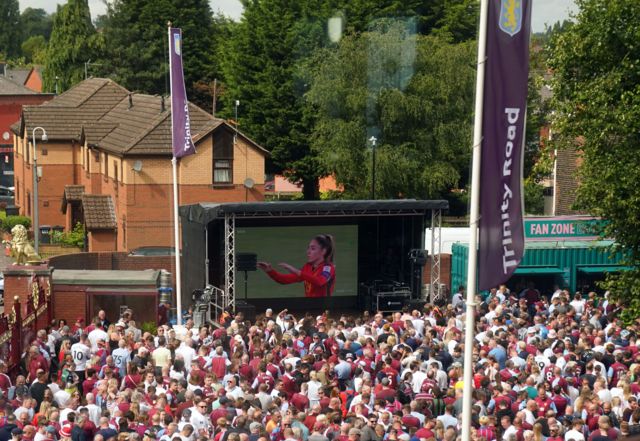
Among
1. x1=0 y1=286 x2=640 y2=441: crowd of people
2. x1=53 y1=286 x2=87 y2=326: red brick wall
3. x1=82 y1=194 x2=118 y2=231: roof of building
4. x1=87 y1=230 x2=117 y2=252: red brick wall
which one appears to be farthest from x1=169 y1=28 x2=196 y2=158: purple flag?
x1=87 y1=230 x2=117 y2=252: red brick wall

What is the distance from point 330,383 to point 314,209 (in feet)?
46.1

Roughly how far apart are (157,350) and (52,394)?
3.40 m

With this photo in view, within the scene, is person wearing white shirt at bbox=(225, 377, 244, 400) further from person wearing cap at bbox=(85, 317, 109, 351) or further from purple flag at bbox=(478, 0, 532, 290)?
purple flag at bbox=(478, 0, 532, 290)

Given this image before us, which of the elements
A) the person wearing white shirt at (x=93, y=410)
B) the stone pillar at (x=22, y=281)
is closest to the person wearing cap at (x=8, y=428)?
the person wearing white shirt at (x=93, y=410)

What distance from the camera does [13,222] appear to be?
56.8 meters

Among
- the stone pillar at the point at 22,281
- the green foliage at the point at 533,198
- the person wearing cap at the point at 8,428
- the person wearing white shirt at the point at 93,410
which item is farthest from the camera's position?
the green foliage at the point at 533,198

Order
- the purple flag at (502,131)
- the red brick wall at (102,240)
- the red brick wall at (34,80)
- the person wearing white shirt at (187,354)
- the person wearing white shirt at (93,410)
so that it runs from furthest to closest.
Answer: the red brick wall at (34,80) < the red brick wall at (102,240) < the person wearing white shirt at (187,354) < the person wearing white shirt at (93,410) < the purple flag at (502,131)

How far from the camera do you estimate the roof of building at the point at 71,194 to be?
5425 cm

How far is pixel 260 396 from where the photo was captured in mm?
17078

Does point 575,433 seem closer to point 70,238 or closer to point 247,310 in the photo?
point 247,310

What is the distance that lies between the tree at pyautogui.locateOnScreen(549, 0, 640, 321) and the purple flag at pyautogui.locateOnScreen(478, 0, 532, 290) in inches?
675

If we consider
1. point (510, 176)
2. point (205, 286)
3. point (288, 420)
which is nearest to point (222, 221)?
point (205, 286)

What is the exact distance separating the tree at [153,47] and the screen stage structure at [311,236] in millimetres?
49741

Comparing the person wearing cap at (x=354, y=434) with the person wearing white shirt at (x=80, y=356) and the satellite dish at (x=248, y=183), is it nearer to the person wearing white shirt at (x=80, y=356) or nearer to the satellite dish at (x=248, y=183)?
the person wearing white shirt at (x=80, y=356)
